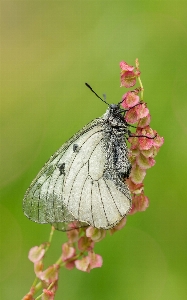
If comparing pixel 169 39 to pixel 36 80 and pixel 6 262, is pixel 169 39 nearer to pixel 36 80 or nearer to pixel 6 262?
pixel 36 80

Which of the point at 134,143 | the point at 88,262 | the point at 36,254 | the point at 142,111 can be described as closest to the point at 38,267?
the point at 36,254

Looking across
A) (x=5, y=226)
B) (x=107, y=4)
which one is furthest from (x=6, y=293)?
(x=107, y=4)

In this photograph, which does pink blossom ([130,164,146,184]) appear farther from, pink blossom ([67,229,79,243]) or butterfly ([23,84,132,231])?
pink blossom ([67,229,79,243])

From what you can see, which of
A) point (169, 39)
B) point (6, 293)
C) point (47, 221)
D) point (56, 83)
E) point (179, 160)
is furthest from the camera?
point (56, 83)

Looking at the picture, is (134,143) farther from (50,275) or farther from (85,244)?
(50,275)

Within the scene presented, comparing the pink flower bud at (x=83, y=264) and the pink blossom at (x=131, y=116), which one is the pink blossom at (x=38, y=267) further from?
the pink blossom at (x=131, y=116)

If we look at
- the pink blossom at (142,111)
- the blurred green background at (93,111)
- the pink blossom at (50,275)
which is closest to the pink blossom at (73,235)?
the pink blossom at (50,275)

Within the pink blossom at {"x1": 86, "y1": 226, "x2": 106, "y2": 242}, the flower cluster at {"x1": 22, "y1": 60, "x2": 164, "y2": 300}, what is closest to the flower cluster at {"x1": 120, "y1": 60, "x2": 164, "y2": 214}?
the flower cluster at {"x1": 22, "y1": 60, "x2": 164, "y2": 300}
